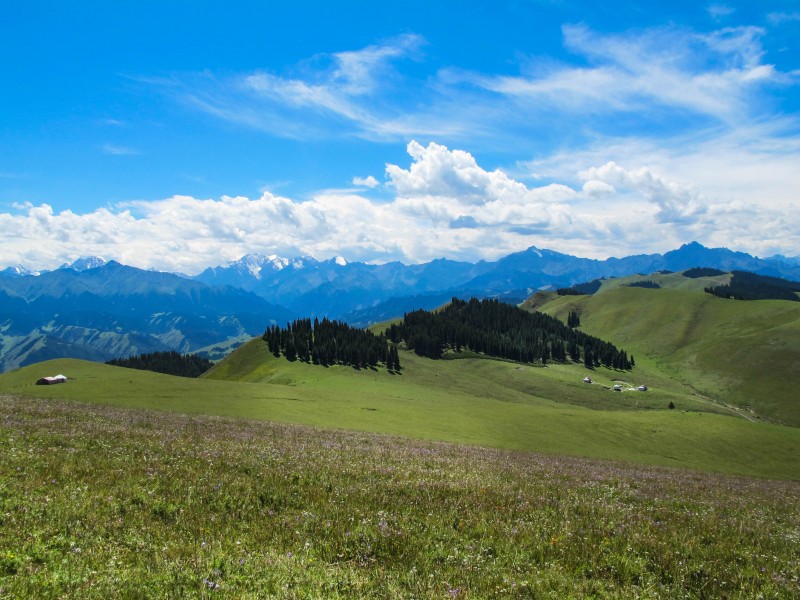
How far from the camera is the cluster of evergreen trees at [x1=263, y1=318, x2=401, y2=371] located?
5207 inches

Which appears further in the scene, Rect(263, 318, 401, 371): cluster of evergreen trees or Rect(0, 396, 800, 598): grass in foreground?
Rect(263, 318, 401, 371): cluster of evergreen trees

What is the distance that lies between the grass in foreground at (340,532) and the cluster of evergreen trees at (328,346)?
11482 centimetres

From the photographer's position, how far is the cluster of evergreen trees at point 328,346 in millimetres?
132250

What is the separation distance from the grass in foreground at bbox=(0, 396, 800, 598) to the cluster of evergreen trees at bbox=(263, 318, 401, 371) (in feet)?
377

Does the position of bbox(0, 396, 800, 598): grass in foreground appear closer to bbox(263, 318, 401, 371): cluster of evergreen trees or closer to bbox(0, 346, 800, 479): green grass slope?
bbox(0, 346, 800, 479): green grass slope

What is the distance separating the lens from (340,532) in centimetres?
953

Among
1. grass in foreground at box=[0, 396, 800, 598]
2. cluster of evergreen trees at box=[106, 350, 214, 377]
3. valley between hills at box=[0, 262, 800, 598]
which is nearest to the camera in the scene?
grass in foreground at box=[0, 396, 800, 598]

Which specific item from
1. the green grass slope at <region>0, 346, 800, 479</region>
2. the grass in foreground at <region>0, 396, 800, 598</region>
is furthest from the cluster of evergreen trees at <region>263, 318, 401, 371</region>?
the grass in foreground at <region>0, 396, 800, 598</region>

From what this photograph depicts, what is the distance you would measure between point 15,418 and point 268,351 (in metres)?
121

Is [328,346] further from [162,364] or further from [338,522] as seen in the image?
[338,522]

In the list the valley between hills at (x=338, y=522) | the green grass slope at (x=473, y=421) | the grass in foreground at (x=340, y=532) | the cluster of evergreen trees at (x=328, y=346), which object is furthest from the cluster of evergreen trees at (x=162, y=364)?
the grass in foreground at (x=340, y=532)

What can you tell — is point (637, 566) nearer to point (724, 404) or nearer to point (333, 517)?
point (333, 517)

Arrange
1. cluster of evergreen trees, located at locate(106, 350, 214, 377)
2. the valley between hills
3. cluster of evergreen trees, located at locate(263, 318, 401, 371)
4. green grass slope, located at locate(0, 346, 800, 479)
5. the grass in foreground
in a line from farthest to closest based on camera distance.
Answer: cluster of evergreen trees, located at locate(106, 350, 214, 377)
cluster of evergreen trees, located at locate(263, 318, 401, 371)
green grass slope, located at locate(0, 346, 800, 479)
the valley between hills
the grass in foreground

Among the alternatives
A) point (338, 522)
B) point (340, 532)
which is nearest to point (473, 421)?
point (338, 522)
